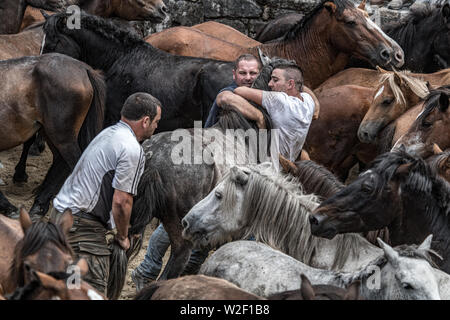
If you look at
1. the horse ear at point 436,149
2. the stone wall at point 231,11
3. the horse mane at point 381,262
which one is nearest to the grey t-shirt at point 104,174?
the horse mane at point 381,262

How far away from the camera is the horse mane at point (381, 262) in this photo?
450 cm

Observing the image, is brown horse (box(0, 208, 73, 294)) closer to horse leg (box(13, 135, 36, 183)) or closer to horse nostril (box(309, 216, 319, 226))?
horse nostril (box(309, 216, 319, 226))

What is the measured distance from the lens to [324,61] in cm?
931

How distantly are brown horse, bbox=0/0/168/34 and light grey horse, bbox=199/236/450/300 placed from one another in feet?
18.8

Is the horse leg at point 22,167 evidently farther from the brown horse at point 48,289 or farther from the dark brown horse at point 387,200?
the brown horse at point 48,289

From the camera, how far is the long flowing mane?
5.68m

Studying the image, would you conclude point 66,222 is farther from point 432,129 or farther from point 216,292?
point 432,129

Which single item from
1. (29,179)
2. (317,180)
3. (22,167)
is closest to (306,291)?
(317,180)

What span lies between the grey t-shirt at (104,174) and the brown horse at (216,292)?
108 cm

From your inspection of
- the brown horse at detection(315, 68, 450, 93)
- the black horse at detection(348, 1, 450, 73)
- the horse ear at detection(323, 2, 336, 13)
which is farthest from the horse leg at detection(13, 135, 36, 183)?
the black horse at detection(348, 1, 450, 73)

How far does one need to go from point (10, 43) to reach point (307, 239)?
525 cm

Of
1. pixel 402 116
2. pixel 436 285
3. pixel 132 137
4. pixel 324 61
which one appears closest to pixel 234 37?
pixel 324 61

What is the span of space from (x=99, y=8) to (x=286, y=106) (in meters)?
4.60

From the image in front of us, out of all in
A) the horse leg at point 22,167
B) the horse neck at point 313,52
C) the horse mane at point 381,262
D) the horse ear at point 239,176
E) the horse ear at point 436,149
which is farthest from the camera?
the horse leg at point 22,167
